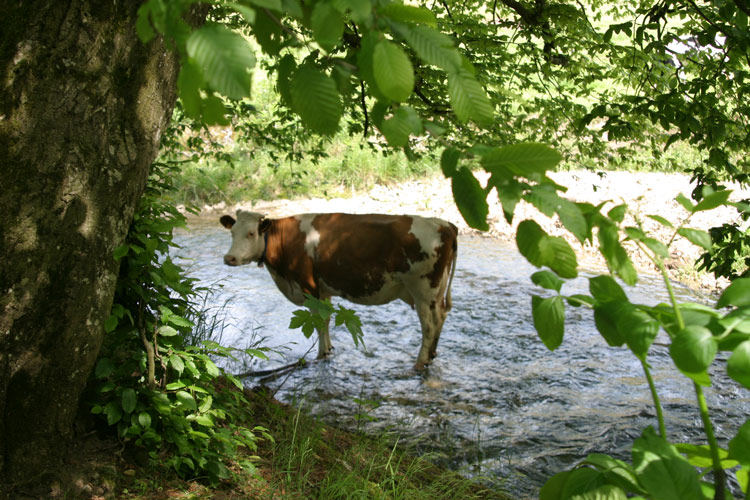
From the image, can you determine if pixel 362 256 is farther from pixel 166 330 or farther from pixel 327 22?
pixel 327 22

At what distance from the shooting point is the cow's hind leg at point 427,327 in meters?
5.90

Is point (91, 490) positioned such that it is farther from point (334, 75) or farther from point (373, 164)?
point (373, 164)

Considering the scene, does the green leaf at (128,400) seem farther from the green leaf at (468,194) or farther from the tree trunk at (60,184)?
the green leaf at (468,194)

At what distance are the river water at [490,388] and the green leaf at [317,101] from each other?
7.28ft

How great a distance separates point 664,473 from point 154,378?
7.20 ft

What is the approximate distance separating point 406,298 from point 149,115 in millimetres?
4214

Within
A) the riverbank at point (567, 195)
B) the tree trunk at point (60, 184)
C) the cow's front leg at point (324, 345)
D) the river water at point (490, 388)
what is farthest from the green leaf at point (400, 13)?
the riverbank at point (567, 195)

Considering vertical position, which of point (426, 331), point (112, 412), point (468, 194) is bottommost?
point (426, 331)

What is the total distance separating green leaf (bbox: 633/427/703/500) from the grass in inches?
Result: 72.3

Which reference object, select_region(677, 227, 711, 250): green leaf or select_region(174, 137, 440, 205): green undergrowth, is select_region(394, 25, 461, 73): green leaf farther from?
select_region(174, 137, 440, 205): green undergrowth

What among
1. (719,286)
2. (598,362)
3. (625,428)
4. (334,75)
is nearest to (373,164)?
(719,286)

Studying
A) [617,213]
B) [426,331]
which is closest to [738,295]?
[617,213]

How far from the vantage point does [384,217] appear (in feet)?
19.3

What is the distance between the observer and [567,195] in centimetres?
1138
